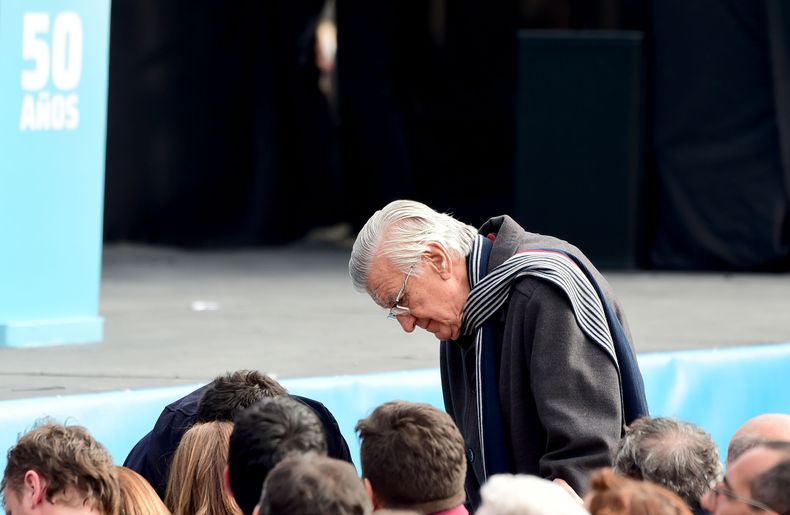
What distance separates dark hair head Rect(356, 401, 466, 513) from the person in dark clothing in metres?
0.57

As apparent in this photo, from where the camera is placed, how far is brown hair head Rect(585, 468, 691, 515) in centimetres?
193

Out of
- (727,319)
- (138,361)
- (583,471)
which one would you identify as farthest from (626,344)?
(727,319)

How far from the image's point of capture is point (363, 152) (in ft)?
34.0

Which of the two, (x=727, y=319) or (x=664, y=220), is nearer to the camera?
(x=727, y=319)

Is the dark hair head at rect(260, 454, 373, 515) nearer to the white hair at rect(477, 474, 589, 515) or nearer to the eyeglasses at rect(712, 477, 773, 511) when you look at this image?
the white hair at rect(477, 474, 589, 515)

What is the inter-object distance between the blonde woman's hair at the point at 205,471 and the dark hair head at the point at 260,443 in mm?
313

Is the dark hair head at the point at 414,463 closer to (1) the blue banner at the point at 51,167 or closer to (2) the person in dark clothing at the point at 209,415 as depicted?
(2) the person in dark clothing at the point at 209,415

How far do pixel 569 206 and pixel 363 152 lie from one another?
7.56 feet

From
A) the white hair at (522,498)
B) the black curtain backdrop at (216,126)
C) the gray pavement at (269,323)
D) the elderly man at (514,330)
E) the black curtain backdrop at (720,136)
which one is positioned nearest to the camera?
the white hair at (522,498)

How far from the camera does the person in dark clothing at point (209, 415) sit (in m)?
2.78

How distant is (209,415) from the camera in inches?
109

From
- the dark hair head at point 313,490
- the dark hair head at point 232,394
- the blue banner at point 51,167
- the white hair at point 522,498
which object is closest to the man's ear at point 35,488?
the dark hair head at point 232,394

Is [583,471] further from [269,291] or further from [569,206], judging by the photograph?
[569,206]

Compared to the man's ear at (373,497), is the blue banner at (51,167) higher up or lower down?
higher up
